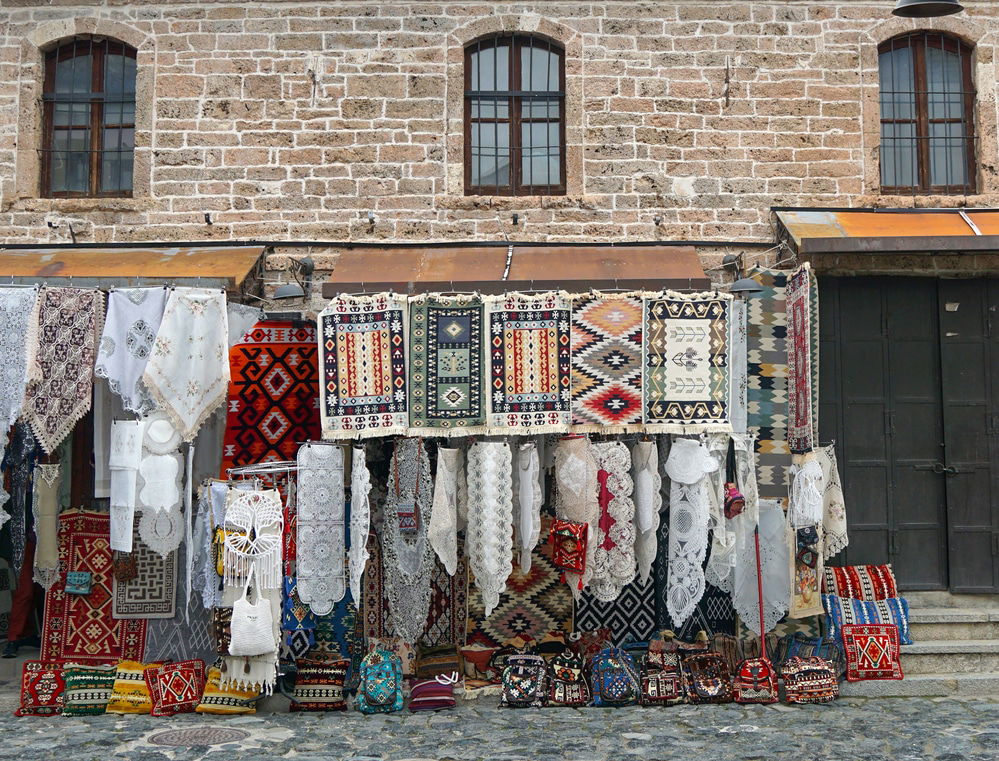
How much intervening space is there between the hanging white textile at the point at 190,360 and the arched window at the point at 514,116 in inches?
102

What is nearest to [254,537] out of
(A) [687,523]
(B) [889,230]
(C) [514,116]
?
(A) [687,523]

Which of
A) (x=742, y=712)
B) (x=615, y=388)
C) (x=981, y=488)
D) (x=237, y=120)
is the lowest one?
(x=742, y=712)

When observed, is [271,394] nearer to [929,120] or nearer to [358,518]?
[358,518]

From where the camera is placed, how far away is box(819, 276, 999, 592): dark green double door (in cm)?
859

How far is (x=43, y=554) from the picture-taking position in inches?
307

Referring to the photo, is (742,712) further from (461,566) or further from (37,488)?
(37,488)

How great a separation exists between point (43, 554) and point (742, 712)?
5.01 meters

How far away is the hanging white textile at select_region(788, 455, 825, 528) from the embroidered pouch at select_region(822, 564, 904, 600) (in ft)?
2.64

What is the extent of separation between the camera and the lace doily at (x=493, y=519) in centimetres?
727

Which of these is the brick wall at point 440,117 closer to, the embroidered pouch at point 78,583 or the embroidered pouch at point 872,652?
the embroidered pouch at point 78,583

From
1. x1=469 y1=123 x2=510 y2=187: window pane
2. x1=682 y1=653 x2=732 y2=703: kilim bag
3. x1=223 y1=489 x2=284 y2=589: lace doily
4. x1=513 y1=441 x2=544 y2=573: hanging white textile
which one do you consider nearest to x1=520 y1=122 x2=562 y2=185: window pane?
x1=469 y1=123 x2=510 y2=187: window pane

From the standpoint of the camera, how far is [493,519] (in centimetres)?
728

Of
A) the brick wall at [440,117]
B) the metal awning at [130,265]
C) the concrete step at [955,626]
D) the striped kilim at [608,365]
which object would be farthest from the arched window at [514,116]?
the concrete step at [955,626]

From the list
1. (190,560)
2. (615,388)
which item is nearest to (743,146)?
(615,388)
